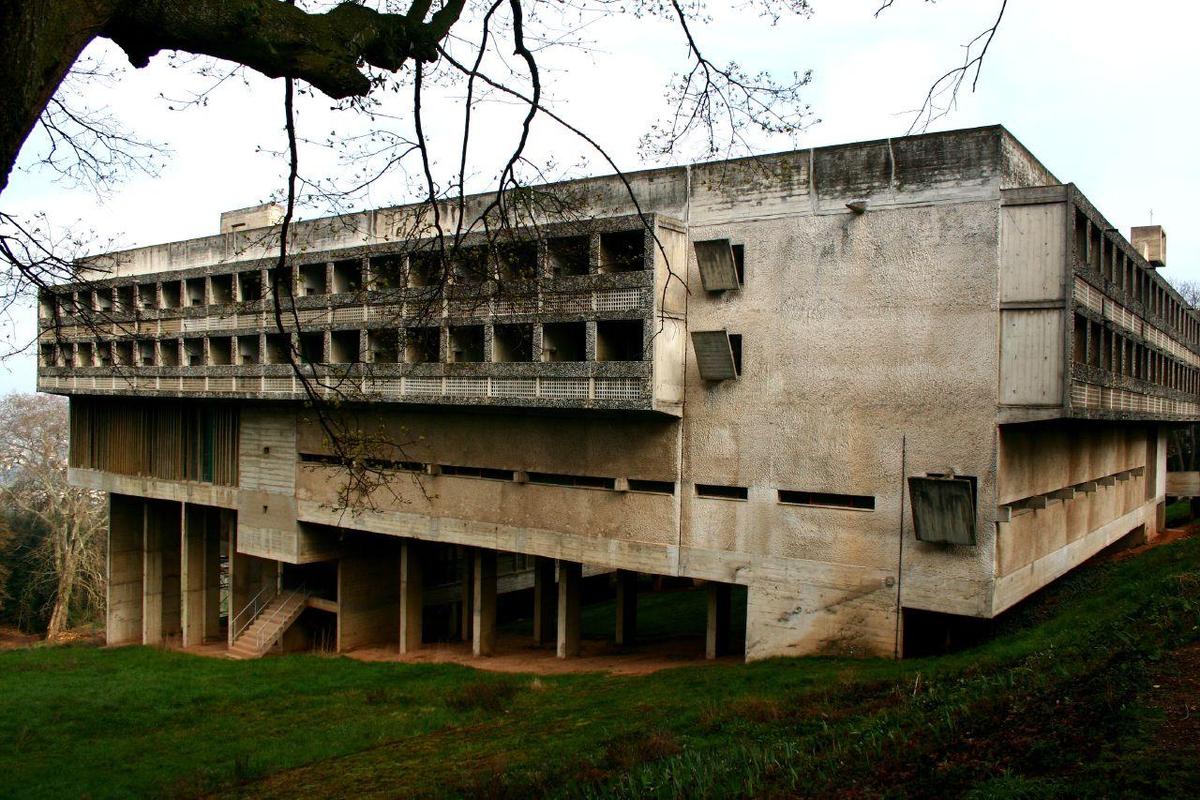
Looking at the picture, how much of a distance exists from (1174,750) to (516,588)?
27.8 meters

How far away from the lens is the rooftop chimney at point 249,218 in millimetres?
28141

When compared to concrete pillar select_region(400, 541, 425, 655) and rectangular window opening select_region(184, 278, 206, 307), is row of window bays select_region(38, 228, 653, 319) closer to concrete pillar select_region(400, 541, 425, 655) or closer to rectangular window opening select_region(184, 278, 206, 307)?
rectangular window opening select_region(184, 278, 206, 307)

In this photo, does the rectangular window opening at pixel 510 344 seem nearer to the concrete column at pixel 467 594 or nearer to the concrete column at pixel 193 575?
the concrete column at pixel 467 594

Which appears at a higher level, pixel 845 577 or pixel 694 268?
pixel 694 268

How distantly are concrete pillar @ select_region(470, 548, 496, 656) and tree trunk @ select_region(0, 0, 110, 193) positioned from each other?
745 inches

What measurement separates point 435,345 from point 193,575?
622 inches

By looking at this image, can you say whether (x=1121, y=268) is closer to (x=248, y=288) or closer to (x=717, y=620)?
(x=717, y=620)

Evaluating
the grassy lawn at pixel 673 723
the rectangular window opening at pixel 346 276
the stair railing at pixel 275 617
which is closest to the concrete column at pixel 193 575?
the stair railing at pixel 275 617

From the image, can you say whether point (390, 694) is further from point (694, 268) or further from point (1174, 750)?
point (1174, 750)

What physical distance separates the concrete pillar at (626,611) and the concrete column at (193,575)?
597 inches

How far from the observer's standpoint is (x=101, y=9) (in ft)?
16.0

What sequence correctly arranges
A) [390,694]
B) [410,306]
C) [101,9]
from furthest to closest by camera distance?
[410,306]
[390,694]
[101,9]

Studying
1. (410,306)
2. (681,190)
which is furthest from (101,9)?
(410,306)

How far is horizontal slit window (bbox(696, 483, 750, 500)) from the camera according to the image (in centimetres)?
1750
